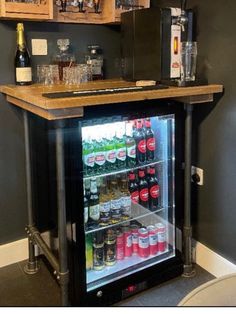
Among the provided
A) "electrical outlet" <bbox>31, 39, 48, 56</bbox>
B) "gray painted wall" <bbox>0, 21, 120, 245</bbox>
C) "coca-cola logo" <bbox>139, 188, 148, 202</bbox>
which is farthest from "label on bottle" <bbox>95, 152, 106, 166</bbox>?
"electrical outlet" <bbox>31, 39, 48, 56</bbox>

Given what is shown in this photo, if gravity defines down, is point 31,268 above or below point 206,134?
below

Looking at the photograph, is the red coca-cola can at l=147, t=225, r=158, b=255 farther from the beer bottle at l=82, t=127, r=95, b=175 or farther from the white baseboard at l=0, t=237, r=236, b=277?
the beer bottle at l=82, t=127, r=95, b=175

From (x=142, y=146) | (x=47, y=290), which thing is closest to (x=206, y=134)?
(x=142, y=146)

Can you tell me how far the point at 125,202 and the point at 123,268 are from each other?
0.34m

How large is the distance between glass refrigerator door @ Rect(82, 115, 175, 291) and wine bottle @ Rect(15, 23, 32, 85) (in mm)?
459

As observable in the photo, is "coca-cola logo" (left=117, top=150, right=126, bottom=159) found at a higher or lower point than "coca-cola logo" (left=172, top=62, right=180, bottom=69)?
lower

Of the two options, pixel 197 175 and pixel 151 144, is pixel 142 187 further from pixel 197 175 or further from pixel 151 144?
pixel 197 175

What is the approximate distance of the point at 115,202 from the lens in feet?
6.36

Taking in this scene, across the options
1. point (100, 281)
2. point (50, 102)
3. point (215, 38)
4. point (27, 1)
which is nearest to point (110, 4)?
point (27, 1)

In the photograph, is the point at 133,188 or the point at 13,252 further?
the point at 13,252

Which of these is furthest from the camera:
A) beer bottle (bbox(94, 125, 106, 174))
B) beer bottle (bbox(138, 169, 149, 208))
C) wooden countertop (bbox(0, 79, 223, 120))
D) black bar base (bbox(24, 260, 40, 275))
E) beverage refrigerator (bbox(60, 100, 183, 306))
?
black bar base (bbox(24, 260, 40, 275))

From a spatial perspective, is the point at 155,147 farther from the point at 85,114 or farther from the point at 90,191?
the point at 85,114

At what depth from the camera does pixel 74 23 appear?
2.11 m

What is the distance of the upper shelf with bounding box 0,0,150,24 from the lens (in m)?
1.78
